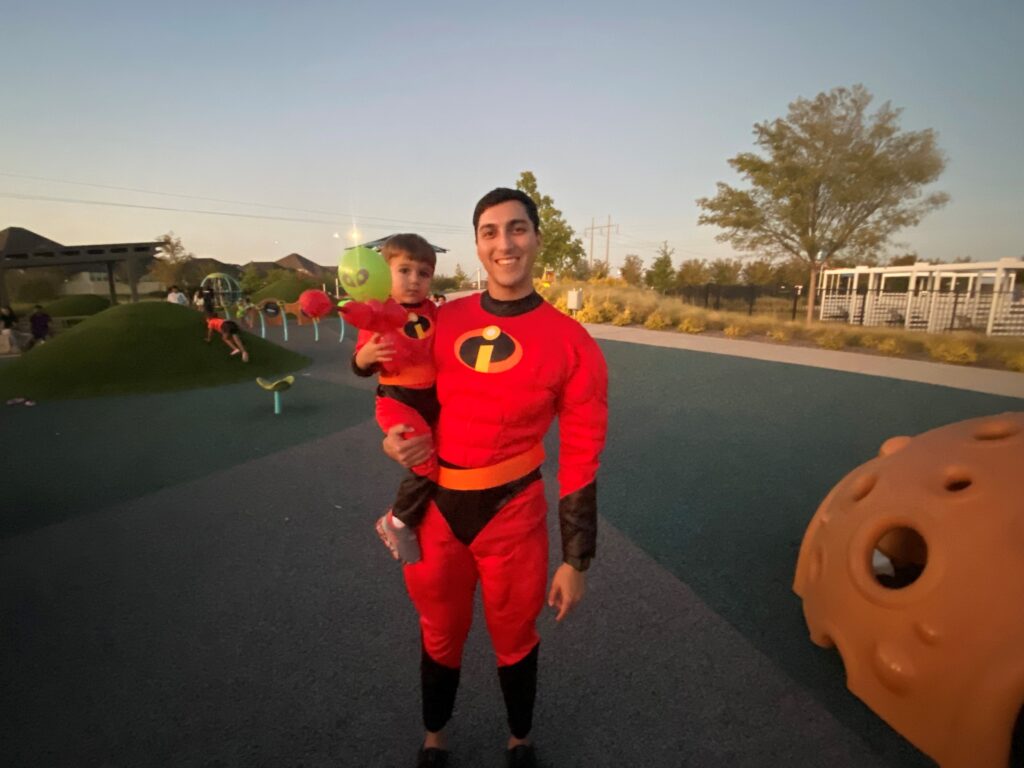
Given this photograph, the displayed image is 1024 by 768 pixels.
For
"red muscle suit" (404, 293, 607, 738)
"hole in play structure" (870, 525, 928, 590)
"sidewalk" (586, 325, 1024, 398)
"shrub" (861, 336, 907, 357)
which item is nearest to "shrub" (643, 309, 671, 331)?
"sidewalk" (586, 325, 1024, 398)

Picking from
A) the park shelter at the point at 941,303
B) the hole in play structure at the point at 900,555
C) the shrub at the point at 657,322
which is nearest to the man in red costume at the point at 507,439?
the hole in play structure at the point at 900,555

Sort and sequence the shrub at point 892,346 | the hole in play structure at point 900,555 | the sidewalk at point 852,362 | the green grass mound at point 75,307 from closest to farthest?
the hole in play structure at point 900,555 → the sidewalk at point 852,362 → the shrub at point 892,346 → the green grass mound at point 75,307

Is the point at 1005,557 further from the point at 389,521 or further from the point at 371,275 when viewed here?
the point at 371,275

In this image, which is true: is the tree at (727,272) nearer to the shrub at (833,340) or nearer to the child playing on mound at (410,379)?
the shrub at (833,340)

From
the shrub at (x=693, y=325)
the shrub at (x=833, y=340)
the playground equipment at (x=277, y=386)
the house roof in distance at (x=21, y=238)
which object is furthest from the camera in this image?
the house roof in distance at (x=21, y=238)

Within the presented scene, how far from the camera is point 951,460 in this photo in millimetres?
2328

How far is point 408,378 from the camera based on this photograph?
1724mm

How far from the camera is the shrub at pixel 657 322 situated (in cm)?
1723

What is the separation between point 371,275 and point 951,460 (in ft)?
8.40

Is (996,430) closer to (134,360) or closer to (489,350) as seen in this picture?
(489,350)

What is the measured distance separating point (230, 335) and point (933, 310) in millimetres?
19920

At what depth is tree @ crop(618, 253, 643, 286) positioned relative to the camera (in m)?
45.9

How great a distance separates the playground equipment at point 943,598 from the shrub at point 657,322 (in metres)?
14.9

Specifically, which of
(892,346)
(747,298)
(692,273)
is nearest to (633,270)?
(692,273)
